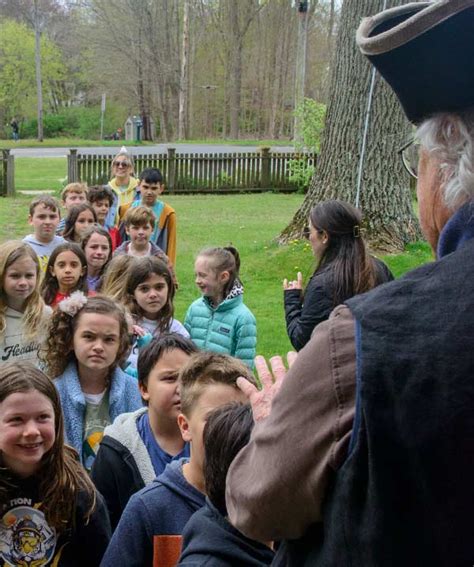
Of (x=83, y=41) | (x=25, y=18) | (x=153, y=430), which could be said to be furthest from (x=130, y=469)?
(x=25, y=18)

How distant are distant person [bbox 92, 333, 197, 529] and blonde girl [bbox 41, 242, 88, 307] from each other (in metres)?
2.38

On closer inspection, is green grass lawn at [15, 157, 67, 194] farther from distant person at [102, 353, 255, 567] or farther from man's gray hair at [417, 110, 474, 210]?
man's gray hair at [417, 110, 474, 210]

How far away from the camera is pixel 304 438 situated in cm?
148

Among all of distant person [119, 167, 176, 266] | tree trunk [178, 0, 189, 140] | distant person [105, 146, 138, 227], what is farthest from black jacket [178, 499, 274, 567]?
tree trunk [178, 0, 189, 140]

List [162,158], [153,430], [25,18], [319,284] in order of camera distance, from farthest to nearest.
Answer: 1. [25,18]
2. [162,158]
3. [319,284]
4. [153,430]

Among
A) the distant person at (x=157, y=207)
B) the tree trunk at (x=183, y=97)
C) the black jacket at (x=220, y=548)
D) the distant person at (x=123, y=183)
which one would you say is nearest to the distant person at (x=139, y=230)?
the distant person at (x=157, y=207)

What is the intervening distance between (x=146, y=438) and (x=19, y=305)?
2078 mm

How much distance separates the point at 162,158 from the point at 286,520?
21.8 meters

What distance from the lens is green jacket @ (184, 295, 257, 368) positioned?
556 centimetres

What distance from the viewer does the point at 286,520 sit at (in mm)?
1564

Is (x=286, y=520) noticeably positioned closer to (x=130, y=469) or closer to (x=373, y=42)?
(x=373, y=42)

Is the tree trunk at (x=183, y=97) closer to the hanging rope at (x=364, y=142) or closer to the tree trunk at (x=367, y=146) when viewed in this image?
the tree trunk at (x=367, y=146)

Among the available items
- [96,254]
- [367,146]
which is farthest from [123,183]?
[367,146]

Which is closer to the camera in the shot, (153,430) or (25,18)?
(153,430)
